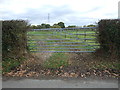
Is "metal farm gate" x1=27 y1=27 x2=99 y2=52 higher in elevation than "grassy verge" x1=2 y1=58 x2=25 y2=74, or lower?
higher

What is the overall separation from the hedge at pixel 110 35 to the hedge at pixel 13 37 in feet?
11.2

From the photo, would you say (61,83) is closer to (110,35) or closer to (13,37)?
(110,35)

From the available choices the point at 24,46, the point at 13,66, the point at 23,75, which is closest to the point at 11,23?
the point at 24,46

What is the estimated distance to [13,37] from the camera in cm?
535

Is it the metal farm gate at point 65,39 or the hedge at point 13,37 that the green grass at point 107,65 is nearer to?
the metal farm gate at point 65,39

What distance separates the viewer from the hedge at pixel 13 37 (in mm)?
5227

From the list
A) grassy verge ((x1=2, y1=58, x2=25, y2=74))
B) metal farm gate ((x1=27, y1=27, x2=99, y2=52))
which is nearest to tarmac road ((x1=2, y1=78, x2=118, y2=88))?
grassy verge ((x1=2, y1=58, x2=25, y2=74))

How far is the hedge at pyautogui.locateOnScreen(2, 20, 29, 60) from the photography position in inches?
206

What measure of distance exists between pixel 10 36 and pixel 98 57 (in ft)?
13.0

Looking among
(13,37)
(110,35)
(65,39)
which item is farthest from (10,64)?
(110,35)

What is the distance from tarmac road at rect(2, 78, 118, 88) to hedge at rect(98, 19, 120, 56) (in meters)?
1.85

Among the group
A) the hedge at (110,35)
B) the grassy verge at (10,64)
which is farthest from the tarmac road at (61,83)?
the hedge at (110,35)

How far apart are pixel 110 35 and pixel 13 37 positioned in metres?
4.10

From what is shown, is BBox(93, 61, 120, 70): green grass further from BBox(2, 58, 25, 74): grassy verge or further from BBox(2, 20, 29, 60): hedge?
BBox(2, 20, 29, 60): hedge
